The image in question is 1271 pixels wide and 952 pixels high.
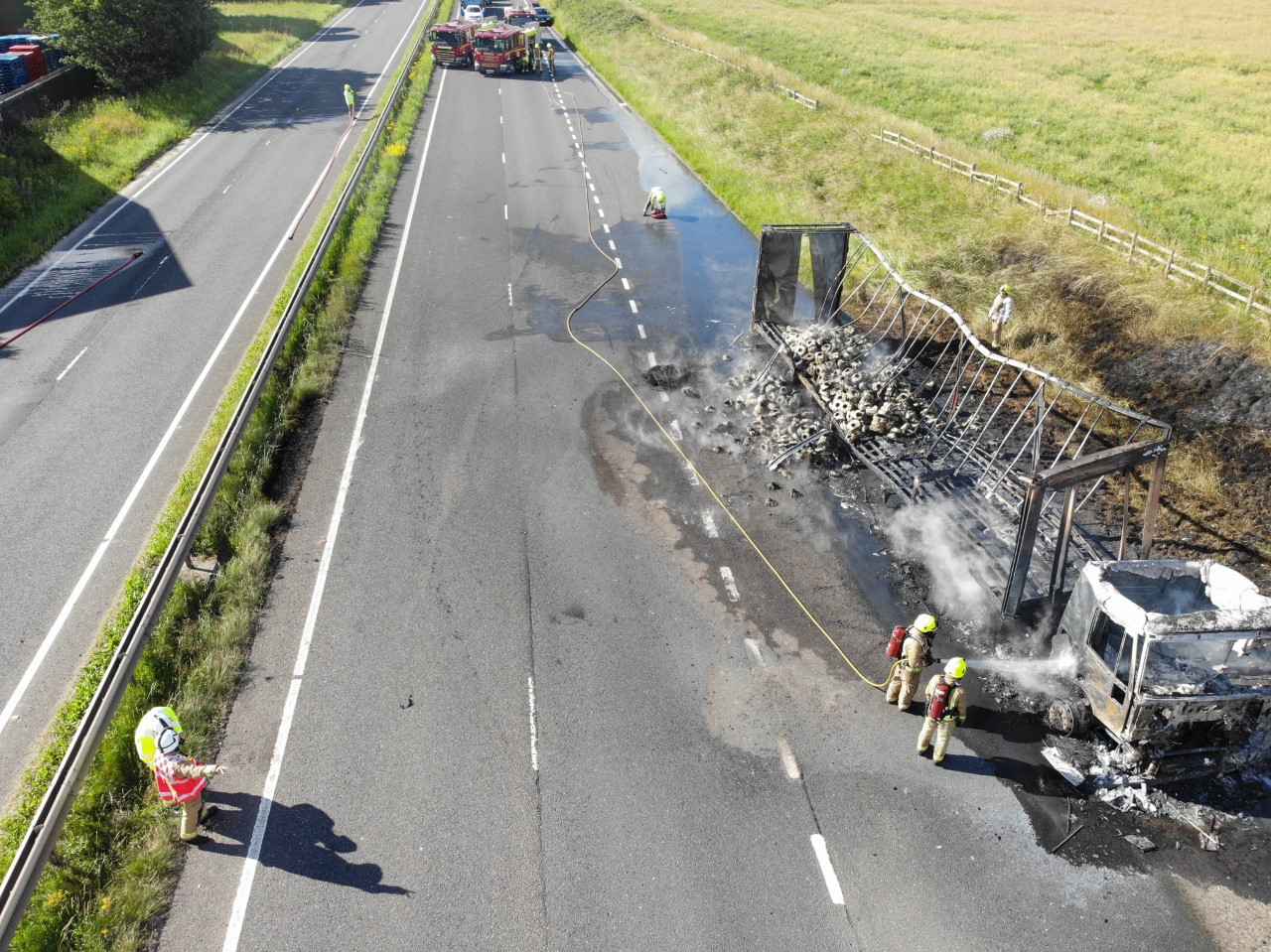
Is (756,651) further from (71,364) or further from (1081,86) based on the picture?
(1081,86)

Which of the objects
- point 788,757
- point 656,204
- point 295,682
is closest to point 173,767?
point 295,682

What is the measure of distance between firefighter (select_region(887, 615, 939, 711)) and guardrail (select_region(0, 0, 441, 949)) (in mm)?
9970

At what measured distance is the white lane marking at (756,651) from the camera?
12.5 m

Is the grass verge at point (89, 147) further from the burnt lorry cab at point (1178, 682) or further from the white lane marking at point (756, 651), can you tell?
the burnt lorry cab at point (1178, 682)

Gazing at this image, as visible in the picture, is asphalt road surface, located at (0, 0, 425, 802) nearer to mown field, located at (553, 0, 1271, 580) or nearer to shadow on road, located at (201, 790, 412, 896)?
shadow on road, located at (201, 790, 412, 896)

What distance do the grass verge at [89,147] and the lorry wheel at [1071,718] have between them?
28.9 m

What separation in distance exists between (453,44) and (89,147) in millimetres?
25441

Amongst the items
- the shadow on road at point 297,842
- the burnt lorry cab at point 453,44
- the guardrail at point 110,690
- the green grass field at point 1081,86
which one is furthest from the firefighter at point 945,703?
the burnt lorry cab at point 453,44

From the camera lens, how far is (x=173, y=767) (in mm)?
9555

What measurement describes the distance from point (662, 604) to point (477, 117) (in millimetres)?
37033

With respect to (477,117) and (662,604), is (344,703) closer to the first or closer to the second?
(662,604)

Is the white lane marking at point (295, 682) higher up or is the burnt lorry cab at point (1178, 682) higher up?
the burnt lorry cab at point (1178, 682)

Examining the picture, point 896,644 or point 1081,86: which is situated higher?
point 1081,86

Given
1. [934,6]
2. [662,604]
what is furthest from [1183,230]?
[934,6]
